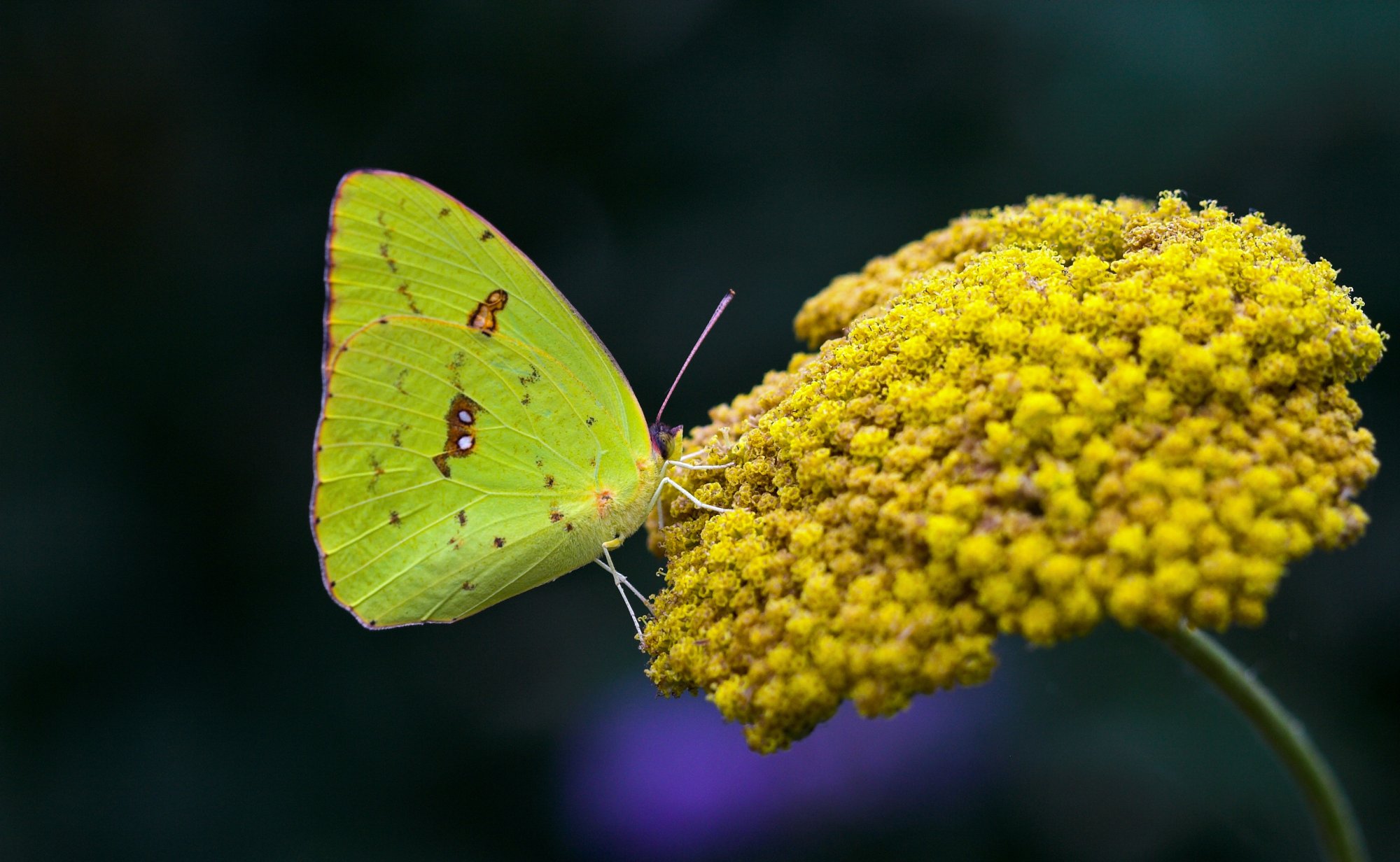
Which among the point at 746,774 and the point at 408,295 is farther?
the point at 746,774

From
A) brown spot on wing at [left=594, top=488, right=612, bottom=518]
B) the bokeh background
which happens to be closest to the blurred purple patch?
the bokeh background

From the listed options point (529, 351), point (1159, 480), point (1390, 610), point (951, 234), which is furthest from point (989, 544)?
point (1390, 610)

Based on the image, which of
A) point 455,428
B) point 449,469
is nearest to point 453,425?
point 455,428

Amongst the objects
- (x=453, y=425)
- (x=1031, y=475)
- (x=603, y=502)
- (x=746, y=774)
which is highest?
(x=453, y=425)

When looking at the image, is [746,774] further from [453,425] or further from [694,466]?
[453,425]

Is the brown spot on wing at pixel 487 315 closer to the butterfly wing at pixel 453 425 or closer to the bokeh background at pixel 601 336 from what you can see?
the butterfly wing at pixel 453 425

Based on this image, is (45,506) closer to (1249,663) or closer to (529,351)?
(529,351)

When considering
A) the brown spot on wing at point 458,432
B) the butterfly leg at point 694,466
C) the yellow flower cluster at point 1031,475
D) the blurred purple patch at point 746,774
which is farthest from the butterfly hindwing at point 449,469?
the blurred purple patch at point 746,774
